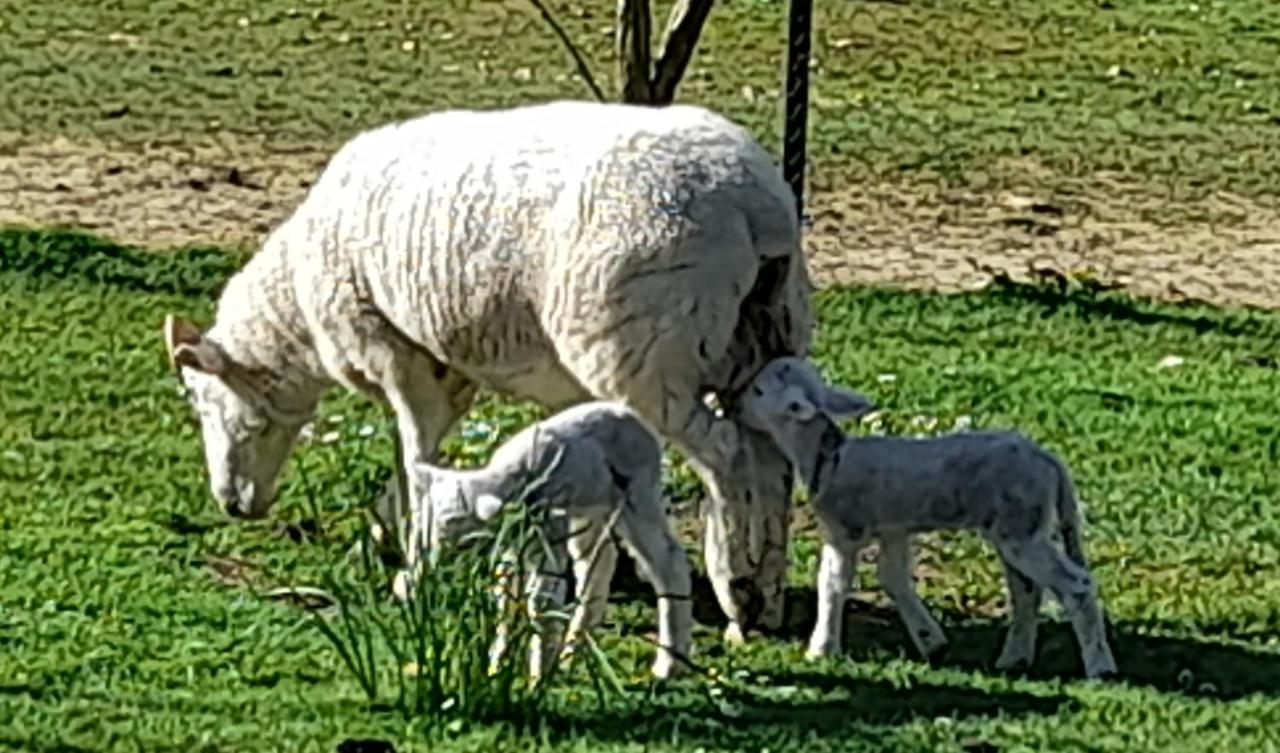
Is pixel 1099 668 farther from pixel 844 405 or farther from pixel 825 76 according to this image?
pixel 825 76

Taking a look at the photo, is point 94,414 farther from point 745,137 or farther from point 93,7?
point 93,7

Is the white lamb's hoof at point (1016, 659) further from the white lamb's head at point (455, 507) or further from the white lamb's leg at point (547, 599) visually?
the white lamb's head at point (455, 507)

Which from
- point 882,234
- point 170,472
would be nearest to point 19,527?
point 170,472

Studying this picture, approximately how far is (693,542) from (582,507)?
216 centimetres

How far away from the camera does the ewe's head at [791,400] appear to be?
26.7 ft

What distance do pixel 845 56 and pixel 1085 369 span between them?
23.8 ft

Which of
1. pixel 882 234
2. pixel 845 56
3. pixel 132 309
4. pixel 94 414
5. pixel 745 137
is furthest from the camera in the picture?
pixel 845 56

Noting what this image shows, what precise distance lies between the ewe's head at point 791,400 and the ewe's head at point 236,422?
196 cm

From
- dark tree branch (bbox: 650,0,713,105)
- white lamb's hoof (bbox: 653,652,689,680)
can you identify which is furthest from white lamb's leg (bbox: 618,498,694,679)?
dark tree branch (bbox: 650,0,713,105)

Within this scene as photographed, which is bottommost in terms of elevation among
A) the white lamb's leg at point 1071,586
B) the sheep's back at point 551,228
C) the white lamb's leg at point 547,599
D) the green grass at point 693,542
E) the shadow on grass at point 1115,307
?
the shadow on grass at point 1115,307

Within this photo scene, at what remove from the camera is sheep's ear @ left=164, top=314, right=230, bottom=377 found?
9750mm

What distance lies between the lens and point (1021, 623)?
842 cm

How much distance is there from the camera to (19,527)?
391 inches

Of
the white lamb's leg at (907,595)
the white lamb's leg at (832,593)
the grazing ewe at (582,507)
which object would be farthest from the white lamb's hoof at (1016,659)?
the grazing ewe at (582,507)
